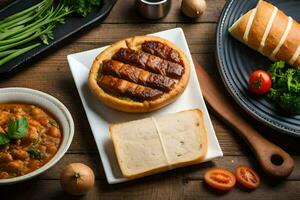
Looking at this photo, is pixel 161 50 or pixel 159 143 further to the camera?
pixel 161 50

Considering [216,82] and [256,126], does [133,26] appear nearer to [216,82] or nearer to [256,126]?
[216,82]

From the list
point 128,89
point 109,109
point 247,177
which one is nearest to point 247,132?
point 247,177

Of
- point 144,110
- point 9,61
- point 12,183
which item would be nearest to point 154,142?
point 144,110

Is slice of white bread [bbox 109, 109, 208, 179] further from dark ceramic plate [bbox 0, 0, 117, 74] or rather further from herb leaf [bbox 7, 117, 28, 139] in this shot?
dark ceramic plate [bbox 0, 0, 117, 74]

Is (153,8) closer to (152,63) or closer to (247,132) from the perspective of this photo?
(152,63)

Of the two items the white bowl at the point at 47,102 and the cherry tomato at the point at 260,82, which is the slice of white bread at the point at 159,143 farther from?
the cherry tomato at the point at 260,82

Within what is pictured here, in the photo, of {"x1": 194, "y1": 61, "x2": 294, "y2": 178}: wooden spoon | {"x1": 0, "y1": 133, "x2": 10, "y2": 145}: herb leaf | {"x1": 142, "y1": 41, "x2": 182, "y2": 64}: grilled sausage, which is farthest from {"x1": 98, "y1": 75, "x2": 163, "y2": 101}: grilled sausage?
{"x1": 0, "y1": 133, "x2": 10, "y2": 145}: herb leaf
